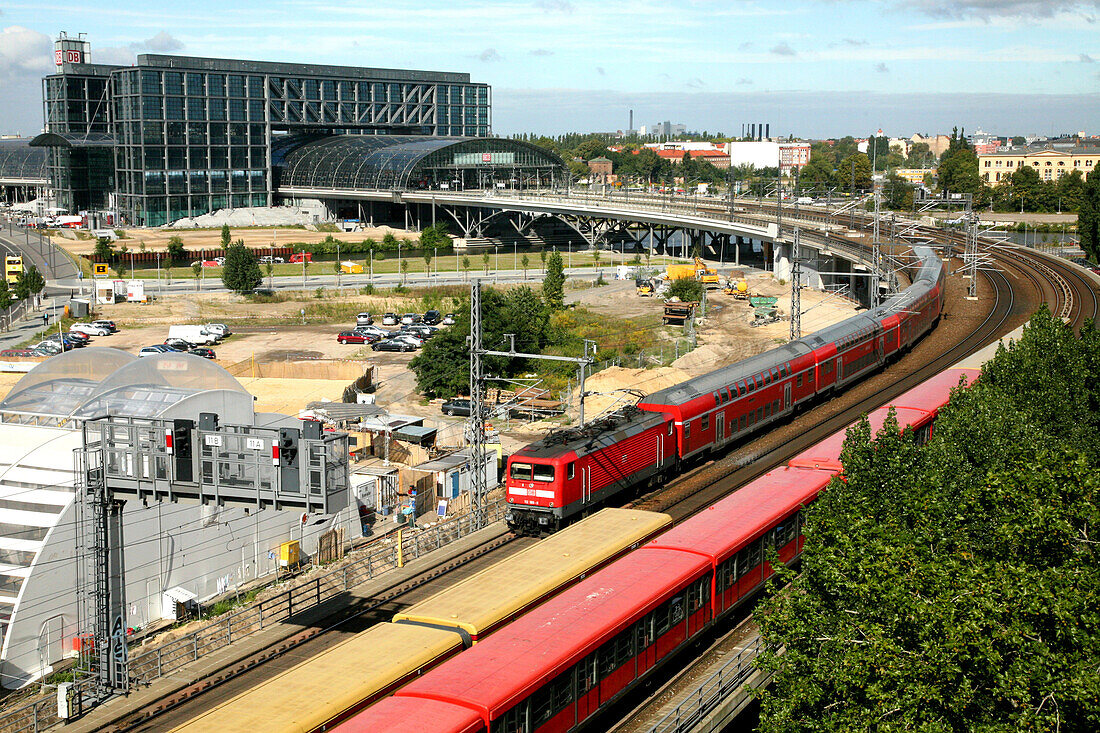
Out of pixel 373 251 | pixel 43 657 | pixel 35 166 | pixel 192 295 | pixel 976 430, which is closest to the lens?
pixel 43 657

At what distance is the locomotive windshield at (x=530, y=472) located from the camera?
30422 mm

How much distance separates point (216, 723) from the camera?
52.7ft

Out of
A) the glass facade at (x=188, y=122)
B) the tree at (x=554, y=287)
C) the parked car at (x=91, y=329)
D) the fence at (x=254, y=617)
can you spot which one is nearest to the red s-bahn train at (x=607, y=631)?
the fence at (x=254, y=617)

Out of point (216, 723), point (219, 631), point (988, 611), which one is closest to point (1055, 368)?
point (988, 611)

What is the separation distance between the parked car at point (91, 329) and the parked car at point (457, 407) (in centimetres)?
3337

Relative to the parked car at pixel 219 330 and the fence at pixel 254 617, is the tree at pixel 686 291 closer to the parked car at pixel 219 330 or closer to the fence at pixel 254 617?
the parked car at pixel 219 330

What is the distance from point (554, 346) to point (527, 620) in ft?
154

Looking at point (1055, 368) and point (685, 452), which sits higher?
point (1055, 368)

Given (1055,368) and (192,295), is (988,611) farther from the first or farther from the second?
(192,295)

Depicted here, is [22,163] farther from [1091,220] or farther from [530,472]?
[530,472]

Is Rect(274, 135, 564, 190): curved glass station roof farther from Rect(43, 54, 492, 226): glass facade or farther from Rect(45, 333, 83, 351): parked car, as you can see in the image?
Rect(45, 333, 83, 351): parked car

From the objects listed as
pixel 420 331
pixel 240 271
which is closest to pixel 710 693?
pixel 420 331

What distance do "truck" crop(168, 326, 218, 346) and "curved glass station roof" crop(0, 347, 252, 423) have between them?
3771cm

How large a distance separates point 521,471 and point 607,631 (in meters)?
11.6
